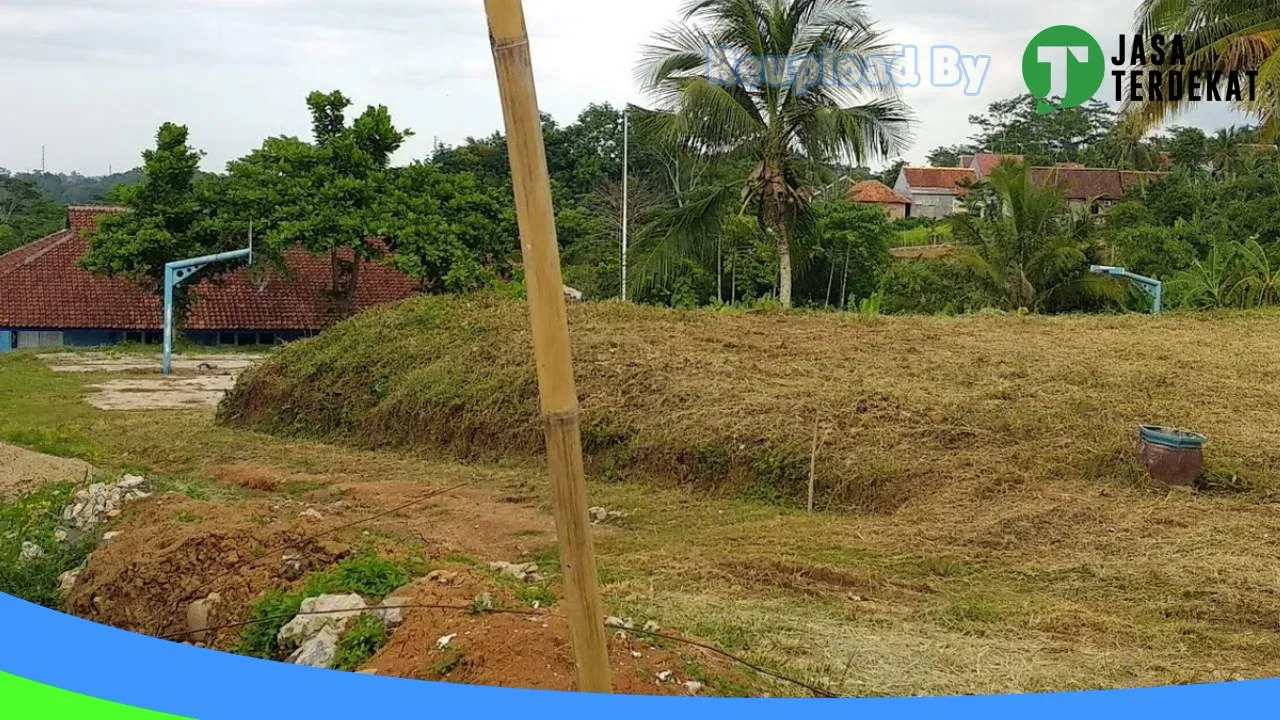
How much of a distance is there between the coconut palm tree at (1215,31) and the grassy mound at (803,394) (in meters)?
1.95

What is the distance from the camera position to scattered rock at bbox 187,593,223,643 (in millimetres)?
3471

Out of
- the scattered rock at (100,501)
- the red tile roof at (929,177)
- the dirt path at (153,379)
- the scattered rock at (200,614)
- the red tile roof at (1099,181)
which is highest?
the red tile roof at (929,177)

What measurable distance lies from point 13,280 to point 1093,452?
408 inches

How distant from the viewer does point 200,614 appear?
11.7 feet

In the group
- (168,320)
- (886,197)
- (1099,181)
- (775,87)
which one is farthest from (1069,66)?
(886,197)

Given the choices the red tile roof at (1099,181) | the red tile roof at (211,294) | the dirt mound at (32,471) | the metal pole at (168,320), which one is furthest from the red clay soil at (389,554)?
the red tile roof at (1099,181)

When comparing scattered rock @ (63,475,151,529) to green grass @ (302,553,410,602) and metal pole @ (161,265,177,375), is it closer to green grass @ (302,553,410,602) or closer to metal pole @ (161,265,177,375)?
green grass @ (302,553,410,602)

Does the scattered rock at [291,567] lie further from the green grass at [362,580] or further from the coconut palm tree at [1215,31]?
the coconut palm tree at [1215,31]

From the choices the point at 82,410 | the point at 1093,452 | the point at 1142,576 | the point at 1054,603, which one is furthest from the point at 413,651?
the point at 82,410

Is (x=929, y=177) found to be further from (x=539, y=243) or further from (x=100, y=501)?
(x=539, y=243)

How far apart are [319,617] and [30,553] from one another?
1.84 meters

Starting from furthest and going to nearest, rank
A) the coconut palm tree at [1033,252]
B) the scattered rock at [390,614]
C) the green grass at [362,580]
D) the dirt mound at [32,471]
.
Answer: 1. the coconut palm tree at [1033,252]
2. the dirt mound at [32,471]
3. the green grass at [362,580]
4. the scattered rock at [390,614]

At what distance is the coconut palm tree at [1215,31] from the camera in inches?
380

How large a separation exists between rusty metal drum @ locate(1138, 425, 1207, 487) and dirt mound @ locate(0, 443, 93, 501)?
478 centimetres
